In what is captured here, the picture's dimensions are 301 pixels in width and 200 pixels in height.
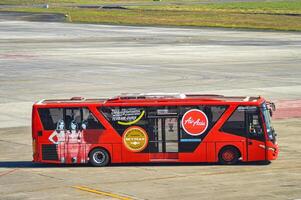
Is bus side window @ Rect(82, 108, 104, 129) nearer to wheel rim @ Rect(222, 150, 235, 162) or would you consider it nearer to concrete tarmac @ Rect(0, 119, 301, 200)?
concrete tarmac @ Rect(0, 119, 301, 200)

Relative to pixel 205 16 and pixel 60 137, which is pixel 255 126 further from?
pixel 205 16

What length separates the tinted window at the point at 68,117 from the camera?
37.6 metres

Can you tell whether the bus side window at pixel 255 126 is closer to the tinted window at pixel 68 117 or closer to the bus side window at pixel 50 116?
the tinted window at pixel 68 117

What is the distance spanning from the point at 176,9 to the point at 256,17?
32.0 meters

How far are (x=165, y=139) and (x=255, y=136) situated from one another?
351 centimetres

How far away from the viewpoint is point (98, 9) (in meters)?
188

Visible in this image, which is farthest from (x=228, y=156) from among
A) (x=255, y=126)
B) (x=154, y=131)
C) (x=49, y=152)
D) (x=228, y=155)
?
(x=49, y=152)

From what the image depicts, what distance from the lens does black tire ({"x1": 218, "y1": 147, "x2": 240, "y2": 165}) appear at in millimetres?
36938

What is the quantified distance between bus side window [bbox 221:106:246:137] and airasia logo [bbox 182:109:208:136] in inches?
31.3

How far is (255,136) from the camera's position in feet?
121

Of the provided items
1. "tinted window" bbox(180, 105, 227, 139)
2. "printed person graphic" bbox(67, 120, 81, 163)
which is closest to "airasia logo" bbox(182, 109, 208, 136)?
"tinted window" bbox(180, 105, 227, 139)

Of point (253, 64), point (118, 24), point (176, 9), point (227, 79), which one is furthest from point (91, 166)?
point (176, 9)

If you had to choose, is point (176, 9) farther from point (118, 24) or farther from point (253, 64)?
point (253, 64)

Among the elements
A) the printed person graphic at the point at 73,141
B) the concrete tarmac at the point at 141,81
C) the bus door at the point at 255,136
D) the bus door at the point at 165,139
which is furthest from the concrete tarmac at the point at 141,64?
the bus door at the point at 255,136
